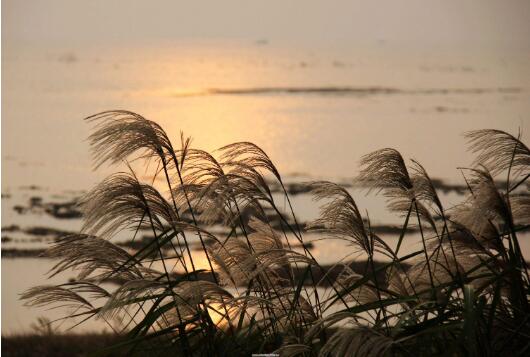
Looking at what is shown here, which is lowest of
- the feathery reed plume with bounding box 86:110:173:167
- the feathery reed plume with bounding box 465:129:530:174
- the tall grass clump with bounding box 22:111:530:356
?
the tall grass clump with bounding box 22:111:530:356

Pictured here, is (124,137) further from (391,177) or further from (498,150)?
(498,150)

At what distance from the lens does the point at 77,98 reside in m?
9.15

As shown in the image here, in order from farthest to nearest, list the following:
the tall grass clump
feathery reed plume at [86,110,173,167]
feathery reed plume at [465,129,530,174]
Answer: feathery reed plume at [465,129,530,174], feathery reed plume at [86,110,173,167], the tall grass clump

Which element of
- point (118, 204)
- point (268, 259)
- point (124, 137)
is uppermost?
A: point (124, 137)

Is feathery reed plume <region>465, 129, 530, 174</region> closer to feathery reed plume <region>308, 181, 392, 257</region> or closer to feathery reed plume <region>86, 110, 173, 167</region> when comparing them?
feathery reed plume <region>308, 181, 392, 257</region>

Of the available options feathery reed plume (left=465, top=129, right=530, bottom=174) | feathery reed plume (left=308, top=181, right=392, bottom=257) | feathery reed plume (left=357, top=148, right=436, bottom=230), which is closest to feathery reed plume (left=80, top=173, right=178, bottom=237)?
feathery reed plume (left=308, top=181, right=392, bottom=257)

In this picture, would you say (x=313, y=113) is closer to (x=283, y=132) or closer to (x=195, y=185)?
(x=283, y=132)

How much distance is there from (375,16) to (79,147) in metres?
2.75

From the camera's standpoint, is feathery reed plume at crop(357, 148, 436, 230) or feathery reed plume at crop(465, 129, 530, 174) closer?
feathery reed plume at crop(357, 148, 436, 230)

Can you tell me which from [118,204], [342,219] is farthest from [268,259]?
[118,204]

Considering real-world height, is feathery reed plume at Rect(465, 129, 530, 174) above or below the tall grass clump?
above

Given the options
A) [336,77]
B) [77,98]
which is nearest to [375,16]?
[336,77]

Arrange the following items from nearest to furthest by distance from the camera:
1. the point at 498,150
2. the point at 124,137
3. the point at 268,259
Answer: the point at 268,259 → the point at 124,137 → the point at 498,150

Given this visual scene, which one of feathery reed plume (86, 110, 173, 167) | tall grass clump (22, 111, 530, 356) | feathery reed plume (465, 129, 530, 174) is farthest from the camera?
feathery reed plume (465, 129, 530, 174)
